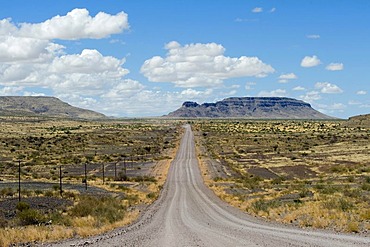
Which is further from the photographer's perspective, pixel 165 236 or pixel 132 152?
pixel 132 152

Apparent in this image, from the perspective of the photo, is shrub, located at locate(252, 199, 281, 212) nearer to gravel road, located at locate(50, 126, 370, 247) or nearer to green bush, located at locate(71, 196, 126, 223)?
gravel road, located at locate(50, 126, 370, 247)

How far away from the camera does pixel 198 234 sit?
22.9m

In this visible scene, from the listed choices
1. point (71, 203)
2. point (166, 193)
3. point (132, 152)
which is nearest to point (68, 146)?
point (132, 152)

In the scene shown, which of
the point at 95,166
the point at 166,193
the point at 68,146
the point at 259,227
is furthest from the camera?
the point at 68,146

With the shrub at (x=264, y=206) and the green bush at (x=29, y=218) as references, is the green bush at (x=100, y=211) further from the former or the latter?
the shrub at (x=264, y=206)

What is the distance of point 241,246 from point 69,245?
729 centimetres

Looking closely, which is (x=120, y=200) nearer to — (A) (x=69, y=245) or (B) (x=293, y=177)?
(A) (x=69, y=245)

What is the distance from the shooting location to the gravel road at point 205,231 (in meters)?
20.3

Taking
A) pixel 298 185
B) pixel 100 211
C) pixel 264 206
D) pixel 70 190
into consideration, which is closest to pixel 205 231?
pixel 100 211

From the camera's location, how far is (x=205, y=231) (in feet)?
79.0

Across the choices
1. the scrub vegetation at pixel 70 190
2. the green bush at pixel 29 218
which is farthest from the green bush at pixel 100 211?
the green bush at pixel 29 218

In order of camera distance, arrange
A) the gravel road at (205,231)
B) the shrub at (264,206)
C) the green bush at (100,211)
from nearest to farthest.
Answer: the gravel road at (205,231) → the green bush at (100,211) → the shrub at (264,206)

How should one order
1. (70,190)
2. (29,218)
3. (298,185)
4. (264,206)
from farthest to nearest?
(298,185), (70,190), (264,206), (29,218)

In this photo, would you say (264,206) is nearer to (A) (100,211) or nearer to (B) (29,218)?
(A) (100,211)
